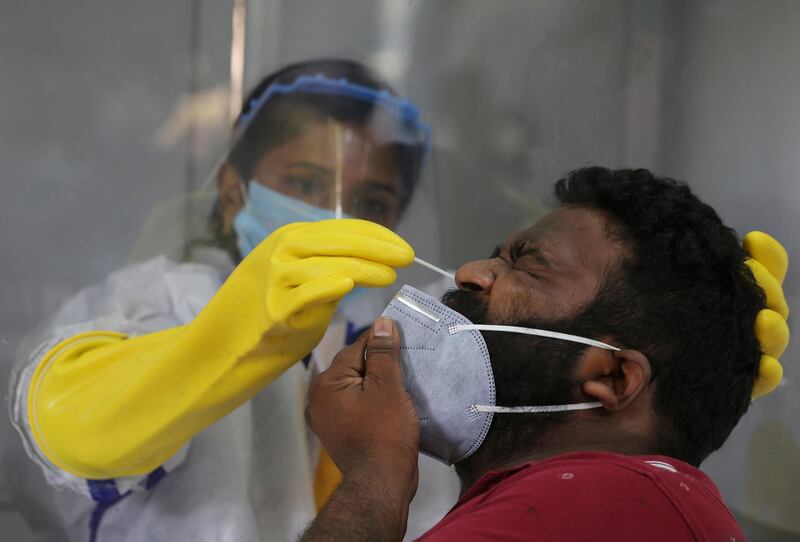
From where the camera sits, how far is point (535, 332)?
920mm

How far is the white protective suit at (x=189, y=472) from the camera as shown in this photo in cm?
132

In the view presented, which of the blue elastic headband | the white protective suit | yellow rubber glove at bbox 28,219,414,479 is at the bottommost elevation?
the white protective suit

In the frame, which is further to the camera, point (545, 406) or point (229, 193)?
point (229, 193)

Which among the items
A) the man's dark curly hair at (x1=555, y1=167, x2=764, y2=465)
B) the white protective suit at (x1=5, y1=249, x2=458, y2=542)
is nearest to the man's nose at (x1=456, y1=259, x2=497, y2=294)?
the man's dark curly hair at (x1=555, y1=167, x2=764, y2=465)

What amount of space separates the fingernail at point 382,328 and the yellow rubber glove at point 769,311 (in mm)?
443

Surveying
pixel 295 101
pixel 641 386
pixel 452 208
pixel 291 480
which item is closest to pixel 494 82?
pixel 452 208

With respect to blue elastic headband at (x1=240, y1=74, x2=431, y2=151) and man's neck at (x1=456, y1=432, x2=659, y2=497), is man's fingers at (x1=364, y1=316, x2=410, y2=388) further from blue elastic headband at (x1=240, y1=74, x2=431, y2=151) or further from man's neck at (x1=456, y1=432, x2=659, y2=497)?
blue elastic headband at (x1=240, y1=74, x2=431, y2=151)

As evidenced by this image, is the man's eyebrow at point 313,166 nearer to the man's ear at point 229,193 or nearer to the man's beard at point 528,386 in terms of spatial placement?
the man's ear at point 229,193

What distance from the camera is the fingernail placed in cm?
92

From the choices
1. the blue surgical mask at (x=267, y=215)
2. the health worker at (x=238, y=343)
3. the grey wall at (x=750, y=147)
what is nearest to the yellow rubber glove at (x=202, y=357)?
the health worker at (x=238, y=343)

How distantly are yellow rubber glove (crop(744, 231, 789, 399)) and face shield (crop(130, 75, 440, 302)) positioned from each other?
2.69ft

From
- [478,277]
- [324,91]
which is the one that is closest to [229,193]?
[324,91]

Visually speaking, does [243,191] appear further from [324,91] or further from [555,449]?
[555,449]

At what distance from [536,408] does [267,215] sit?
0.86m
